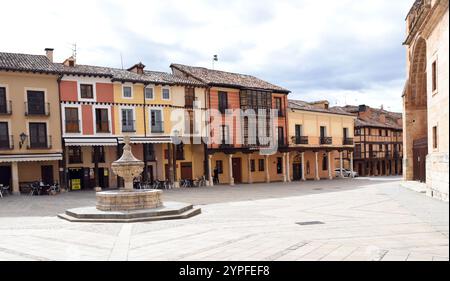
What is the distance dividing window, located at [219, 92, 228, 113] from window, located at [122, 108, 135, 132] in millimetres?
8073

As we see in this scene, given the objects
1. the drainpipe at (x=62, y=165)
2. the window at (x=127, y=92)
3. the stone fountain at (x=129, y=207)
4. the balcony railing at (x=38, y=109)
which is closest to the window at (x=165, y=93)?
the window at (x=127, y=92)

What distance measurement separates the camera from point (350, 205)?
16734mm

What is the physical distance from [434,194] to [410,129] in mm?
11035

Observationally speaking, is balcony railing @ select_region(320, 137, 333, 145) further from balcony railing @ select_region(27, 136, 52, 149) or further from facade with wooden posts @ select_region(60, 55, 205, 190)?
balcony railing @ select_region(27, 136, 52, 149)

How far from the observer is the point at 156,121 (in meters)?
32.4

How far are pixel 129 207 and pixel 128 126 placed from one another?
56.8ft

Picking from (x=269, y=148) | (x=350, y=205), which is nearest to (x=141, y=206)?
(x=350, y=205)

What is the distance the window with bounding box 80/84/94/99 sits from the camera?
97.3 ft

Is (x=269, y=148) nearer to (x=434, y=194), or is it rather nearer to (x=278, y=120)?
(x=278, y=120)

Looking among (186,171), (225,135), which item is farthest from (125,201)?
(225,135)

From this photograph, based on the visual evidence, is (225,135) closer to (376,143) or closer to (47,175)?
(47,175)

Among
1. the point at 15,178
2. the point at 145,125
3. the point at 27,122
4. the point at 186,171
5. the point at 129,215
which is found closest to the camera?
the point at 129,215
